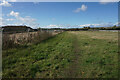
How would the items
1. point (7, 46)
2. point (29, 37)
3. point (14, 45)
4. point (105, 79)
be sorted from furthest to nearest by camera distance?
point (29, 37) → point (14, 45) → point (7, 46) → point (105, 79)

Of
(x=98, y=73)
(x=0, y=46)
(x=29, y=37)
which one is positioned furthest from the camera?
(x=29, y=37)

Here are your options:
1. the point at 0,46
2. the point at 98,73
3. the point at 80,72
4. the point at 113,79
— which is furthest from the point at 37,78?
the point at 0,46

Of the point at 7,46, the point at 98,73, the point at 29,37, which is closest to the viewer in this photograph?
the point at 98,73

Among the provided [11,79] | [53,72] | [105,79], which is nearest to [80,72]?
[105,79]

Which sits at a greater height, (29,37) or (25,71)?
(29,37)

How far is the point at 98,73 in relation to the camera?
3.18 meters

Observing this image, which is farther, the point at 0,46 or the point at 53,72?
the point at 0,46

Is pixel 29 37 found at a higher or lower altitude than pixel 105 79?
higher

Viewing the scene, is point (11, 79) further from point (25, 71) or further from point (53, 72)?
point (53, 72)

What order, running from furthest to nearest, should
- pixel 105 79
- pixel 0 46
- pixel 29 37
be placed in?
pixel 29 37, pixel 0 46, pixel 105 79

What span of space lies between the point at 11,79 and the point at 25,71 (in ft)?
1.85

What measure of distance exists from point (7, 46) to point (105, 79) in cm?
702

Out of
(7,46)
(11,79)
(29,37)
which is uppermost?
(29,37)

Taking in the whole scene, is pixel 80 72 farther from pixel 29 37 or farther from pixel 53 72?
pixel 29 37
